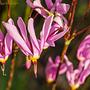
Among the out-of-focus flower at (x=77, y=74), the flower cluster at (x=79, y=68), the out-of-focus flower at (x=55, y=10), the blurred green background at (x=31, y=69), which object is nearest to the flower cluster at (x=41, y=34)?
the out-of-focus flower at (x=55, y=10)

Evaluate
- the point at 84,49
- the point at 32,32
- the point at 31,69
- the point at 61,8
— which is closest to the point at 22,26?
the point at 32,32

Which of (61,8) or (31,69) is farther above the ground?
(61,8)

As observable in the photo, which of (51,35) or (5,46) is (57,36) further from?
(5,46)

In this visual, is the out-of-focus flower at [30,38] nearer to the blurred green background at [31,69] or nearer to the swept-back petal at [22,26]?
the swept-back petal at [22,26]

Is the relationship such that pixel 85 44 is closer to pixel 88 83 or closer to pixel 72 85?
pixel 72 85

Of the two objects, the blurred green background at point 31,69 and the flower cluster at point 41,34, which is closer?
the flower cluster at point 41,34

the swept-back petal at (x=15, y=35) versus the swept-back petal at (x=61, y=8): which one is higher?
the swept-back petal at (x=61, y=8)

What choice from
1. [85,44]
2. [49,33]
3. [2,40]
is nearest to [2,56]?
[2,40]

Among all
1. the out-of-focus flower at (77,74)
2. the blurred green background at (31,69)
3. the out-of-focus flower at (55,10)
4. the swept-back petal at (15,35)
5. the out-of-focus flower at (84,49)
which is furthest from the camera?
the blurred green background at (31,69)
